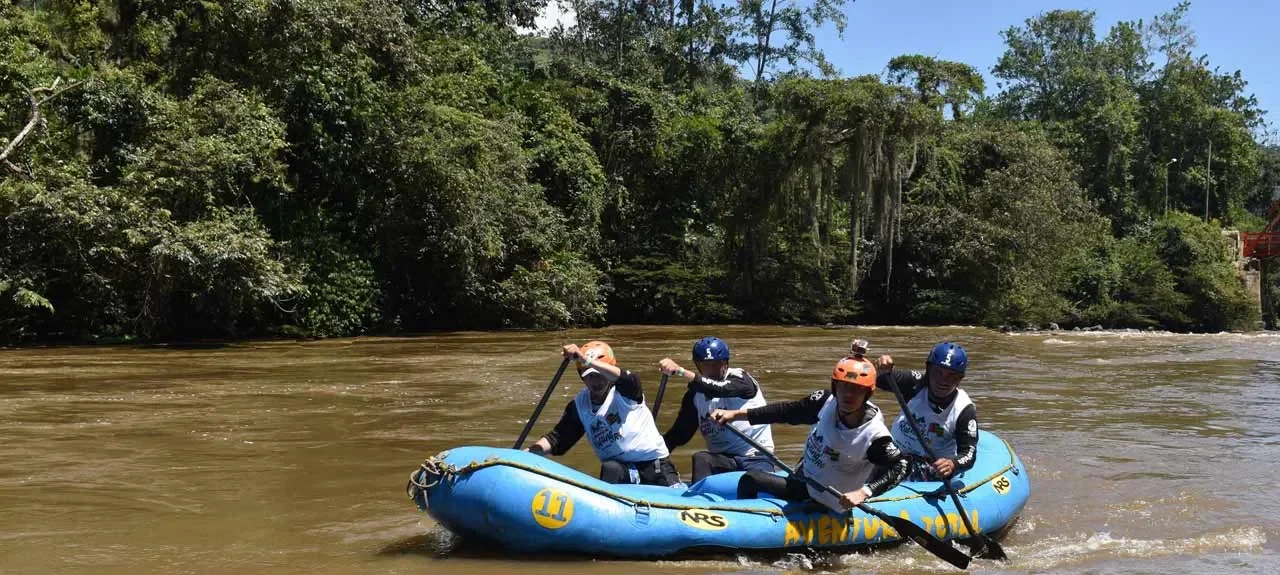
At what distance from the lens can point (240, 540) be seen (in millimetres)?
6695

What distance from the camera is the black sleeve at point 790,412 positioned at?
6.83 metres

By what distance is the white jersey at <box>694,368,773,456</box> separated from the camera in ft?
23.6

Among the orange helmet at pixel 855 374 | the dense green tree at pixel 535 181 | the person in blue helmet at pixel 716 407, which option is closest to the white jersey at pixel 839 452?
the orange helmet at pixel 855 374

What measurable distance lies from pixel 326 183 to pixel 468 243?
341 cm

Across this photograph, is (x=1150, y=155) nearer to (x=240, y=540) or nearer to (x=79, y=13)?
(x=79, y=13)

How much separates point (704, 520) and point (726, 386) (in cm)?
104

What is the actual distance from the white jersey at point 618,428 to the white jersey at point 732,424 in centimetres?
45

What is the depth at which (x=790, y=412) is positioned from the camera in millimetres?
6840

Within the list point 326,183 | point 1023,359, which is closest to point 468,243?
point 326,183

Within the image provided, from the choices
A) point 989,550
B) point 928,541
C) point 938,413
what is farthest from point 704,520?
point 938,413

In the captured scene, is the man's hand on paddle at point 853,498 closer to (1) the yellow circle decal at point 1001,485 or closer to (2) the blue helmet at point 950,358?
(2) the blue helmet at point 950,358

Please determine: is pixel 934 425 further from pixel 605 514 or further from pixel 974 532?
pixel 605 514

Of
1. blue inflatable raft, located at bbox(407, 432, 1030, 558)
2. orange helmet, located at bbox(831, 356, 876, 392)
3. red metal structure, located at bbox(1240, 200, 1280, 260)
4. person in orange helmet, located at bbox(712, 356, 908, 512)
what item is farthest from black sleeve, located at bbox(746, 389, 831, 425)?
red metal structure, located at bbox(1240, 200, 1280, 260)

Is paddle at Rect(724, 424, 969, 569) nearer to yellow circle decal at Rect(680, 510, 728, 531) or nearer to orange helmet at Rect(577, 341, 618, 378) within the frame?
yellow circle decal at Rect(680, 510, 728, 531)
